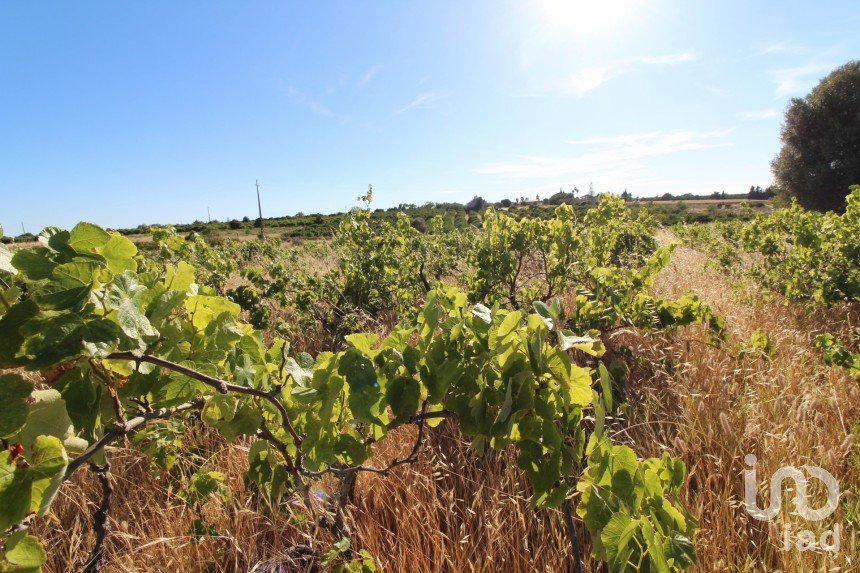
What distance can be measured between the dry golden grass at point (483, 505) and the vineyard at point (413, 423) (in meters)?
0.02

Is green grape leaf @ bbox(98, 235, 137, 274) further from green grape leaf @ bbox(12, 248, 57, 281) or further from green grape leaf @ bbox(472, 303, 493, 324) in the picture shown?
green grape leaf @ bbox(472, 303, 493, 324)

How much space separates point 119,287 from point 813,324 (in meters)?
5.26

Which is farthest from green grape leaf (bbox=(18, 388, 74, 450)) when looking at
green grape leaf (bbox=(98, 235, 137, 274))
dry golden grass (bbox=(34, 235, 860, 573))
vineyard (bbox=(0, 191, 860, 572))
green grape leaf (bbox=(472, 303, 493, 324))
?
dry golden grass (bbox=(34, 235, 860, 573))

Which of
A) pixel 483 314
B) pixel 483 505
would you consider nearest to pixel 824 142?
pixel 483 505

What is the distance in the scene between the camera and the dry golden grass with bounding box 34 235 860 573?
1644 mm

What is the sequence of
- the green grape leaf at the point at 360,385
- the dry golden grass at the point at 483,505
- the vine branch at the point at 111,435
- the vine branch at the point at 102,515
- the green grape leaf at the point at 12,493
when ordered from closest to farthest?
the green grape leaf at the point at 12,493 → the vine branch at the point at 111,435 → the green grape leaf at the point at 360,385 → the vine branch at the point at 102,515 → the dry golden grass at the point at 483,505

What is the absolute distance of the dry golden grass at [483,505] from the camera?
64.7 inches

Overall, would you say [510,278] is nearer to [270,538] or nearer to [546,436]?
[270,538]

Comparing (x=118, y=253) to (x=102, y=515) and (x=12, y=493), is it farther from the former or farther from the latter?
(x=102, y=515)

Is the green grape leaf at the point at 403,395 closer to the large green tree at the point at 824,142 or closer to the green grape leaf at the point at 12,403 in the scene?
the green grape leaf at the point at 12,403

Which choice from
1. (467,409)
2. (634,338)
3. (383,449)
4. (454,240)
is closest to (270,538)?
(383,449)

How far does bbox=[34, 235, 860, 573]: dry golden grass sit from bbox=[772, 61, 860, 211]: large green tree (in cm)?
2076

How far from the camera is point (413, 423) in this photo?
1.97 meters

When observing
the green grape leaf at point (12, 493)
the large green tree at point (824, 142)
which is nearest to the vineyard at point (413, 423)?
the green grape leaf at point (12, 493)
